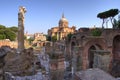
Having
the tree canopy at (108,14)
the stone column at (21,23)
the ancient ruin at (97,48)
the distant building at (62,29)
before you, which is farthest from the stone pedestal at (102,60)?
the distant building at (62,29)

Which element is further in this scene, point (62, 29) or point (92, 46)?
point (62, 29)

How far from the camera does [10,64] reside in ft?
43.5

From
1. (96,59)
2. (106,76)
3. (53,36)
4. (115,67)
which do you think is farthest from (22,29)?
(53,36)

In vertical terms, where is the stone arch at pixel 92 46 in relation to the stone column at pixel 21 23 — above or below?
below

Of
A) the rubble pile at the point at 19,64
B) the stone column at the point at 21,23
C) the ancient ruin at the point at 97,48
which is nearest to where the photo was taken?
the rubble pile at the point at 19,64

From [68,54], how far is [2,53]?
9.44m

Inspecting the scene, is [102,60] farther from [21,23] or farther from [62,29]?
[62,29]

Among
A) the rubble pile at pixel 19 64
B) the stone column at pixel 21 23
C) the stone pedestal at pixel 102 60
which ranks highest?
the stone column at pixel 21 23

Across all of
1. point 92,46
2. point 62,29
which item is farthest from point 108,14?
point 62,29

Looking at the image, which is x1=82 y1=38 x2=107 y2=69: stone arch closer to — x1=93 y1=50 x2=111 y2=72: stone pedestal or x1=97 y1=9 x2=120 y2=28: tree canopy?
x1=93 y1=50 x2=111 y2=72: stone pedestal

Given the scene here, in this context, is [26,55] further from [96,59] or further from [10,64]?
[96,59]

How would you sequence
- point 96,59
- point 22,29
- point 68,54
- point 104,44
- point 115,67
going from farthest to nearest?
1. point 68,54
2. point 22,29
3. point 104,44
4. point 115,67
5. point 96,59

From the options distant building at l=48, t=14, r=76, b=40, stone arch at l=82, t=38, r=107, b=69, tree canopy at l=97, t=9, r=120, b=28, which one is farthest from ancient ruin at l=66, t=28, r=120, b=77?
distant building at l=48, t=14, r=76, b=40

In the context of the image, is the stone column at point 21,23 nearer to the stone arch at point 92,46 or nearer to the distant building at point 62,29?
the stone arch at point 92,46
